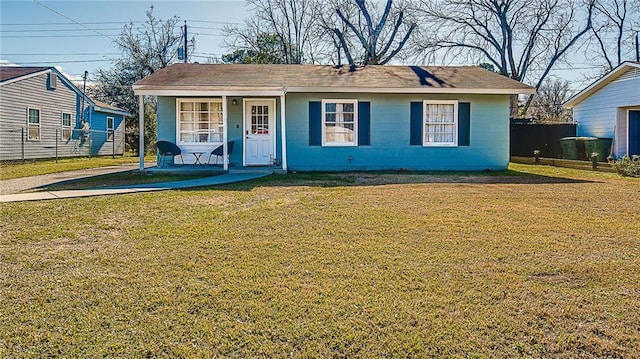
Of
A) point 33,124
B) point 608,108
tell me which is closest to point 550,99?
point 608,108

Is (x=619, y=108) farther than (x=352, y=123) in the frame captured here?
Yes

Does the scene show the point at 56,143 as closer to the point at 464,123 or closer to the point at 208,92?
the point at 208,92

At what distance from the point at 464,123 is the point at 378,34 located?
13593 mm

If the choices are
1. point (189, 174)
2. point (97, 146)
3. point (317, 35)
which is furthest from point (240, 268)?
point (317, 35)

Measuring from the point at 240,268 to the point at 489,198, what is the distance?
5.13 meters

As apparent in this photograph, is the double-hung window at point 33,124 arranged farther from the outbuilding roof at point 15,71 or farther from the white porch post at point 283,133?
the white porch post at point 283,133

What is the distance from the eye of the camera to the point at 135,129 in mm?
27094

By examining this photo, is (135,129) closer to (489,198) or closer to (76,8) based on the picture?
(76,8)

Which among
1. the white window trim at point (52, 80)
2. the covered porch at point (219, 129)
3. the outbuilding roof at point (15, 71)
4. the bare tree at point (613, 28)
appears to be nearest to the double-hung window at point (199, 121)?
the covered porch at point (219, 129)

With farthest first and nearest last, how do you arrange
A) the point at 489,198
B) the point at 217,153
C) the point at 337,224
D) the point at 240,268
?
the point at 217,153
the point at 489,198
the point at 337,224
the point at 240,268

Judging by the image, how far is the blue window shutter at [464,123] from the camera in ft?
42.5

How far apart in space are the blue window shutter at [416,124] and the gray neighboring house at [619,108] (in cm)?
868

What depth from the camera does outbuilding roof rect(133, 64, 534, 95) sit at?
1183 centimetres

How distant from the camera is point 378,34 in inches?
975
